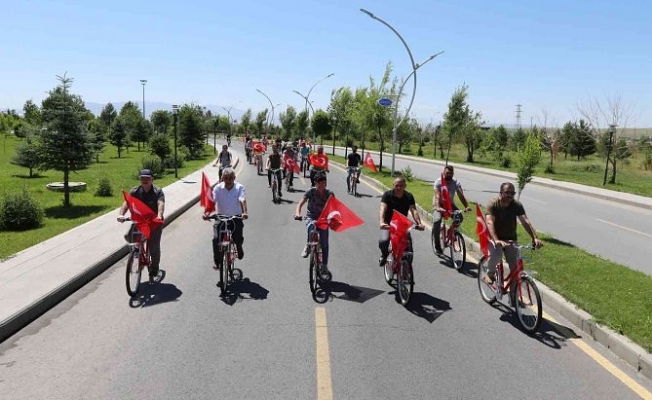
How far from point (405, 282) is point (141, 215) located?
4.12 metres

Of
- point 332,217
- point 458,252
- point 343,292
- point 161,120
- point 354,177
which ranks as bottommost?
point 343,292

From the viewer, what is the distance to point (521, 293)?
636 centimetres

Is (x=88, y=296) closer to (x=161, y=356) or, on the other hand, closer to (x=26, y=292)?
(x=26, y=292)

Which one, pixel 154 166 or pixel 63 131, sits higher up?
pixel 63 131

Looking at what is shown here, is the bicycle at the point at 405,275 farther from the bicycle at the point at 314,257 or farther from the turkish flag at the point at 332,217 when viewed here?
the bicycle at the point at 314,257

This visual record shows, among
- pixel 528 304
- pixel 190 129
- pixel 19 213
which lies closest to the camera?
pixel 528 304

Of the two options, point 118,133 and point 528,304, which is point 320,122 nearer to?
point 118,133

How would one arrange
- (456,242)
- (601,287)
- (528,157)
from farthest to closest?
1. (528,157)
2. (456,242)
3. (601,287)

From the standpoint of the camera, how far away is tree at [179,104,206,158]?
4316cm

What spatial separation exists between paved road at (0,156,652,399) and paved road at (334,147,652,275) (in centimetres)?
534

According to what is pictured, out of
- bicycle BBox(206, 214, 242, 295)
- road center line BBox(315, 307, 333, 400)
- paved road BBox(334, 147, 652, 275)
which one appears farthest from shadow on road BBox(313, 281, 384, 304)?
paved road BBox(334, 147, 652, 275)

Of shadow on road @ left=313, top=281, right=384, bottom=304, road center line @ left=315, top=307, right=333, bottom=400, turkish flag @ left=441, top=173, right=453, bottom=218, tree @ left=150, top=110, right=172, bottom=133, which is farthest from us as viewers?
tree @ left=150, top=110, right=172, bottom=133

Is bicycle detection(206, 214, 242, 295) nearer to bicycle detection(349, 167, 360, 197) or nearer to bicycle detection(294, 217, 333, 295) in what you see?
bicycle detection(294, 217, 333, 295)

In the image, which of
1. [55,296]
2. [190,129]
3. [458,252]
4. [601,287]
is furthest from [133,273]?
[190,129]
